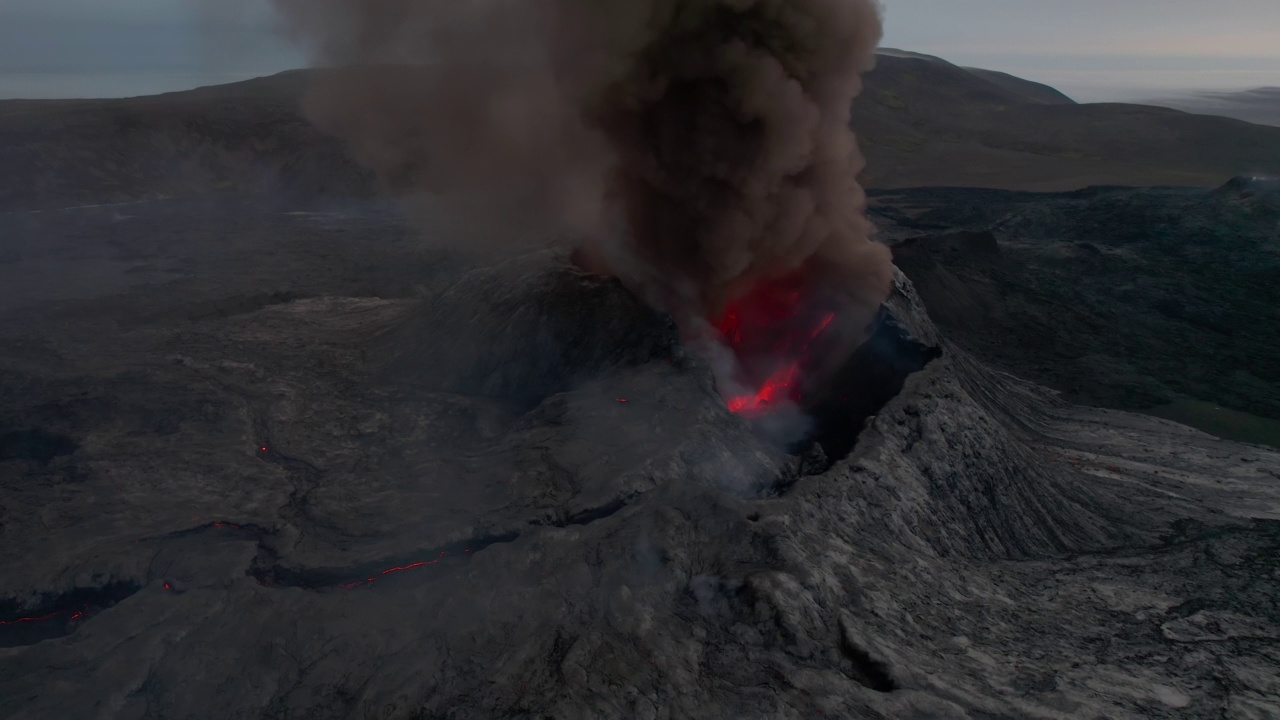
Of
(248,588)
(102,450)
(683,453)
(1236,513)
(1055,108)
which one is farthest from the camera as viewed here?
(1055,108)

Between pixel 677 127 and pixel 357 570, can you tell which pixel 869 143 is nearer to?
pixel 677 127

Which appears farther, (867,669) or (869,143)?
(869,143)

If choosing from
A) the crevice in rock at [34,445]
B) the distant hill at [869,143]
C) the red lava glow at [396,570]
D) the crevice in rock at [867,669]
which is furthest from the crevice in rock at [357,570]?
the distant hill at [869,143]

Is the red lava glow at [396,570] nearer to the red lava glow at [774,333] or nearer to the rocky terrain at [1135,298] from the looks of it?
the red lava glow at [774,333]

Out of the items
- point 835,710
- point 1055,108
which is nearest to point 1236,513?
point 835,710

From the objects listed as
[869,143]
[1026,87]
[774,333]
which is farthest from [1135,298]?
[1026,87]

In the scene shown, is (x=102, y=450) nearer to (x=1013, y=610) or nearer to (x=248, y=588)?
(x=248, y=588)
